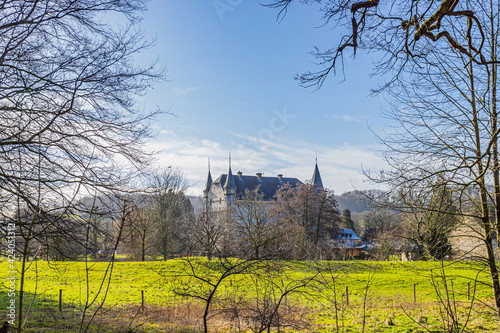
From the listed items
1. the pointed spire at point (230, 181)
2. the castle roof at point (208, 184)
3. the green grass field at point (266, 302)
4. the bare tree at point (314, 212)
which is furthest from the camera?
the castle roof at point (208, 184)

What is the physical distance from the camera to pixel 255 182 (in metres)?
56.3

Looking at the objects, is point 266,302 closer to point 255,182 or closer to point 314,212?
point 314,212

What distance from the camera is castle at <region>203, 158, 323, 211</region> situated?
53.5m

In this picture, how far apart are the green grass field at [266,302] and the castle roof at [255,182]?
3469 cm

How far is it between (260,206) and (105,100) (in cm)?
2155

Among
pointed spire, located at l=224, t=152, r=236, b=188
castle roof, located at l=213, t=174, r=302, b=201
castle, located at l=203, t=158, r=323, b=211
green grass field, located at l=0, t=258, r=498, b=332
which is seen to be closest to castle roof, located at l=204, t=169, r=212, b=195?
castle, located at l=203, t=158, r=323, b=211

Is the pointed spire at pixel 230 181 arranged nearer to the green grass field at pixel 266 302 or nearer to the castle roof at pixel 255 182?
the castle roof at pixel 255 182

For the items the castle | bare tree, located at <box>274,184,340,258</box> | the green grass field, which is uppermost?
the castle

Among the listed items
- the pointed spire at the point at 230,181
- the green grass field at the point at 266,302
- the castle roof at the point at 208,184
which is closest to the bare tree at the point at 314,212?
the green grass field at the point at 266,302

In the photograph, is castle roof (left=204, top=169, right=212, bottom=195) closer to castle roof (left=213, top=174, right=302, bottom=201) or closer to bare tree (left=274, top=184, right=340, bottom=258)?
castle roof (left=213, top=174, right=302, bottom=201)

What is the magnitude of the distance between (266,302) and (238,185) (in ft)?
165

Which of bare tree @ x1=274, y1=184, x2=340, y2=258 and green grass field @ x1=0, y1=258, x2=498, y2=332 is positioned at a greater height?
bare tree @ x1=274, y1=184, x2=340, y2=258

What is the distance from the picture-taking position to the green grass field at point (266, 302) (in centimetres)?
494

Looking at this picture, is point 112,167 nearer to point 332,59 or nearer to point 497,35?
point 332,59
